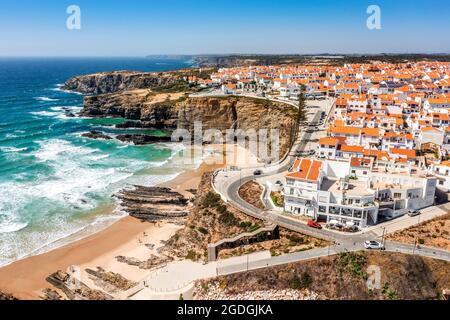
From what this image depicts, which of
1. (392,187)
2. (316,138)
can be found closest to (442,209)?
(392,187)

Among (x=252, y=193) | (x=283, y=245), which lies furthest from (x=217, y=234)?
(x=252, y=193)

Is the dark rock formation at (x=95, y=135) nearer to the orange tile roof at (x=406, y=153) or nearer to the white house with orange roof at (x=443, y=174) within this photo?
the orange tile roof at (x=406, y=153)

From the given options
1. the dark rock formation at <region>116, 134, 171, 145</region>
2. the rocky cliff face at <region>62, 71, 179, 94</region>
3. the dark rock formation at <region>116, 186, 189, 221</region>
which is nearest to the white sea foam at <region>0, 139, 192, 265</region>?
the dark rock formation at <region>116, 186, 189, 221</region>

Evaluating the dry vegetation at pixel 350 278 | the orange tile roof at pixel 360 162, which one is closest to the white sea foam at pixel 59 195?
the dry vegetation at pixel 350 278

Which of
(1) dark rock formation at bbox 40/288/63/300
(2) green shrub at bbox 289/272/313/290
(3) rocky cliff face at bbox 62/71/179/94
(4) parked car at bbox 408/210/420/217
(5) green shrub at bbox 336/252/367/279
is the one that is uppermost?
(3) rocky cliff face at bbox 62/71/179/94

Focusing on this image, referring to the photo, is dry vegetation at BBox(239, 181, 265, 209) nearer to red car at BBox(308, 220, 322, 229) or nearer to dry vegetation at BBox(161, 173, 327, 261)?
dry vegetation at BBox(161, 173, 327, 261)
